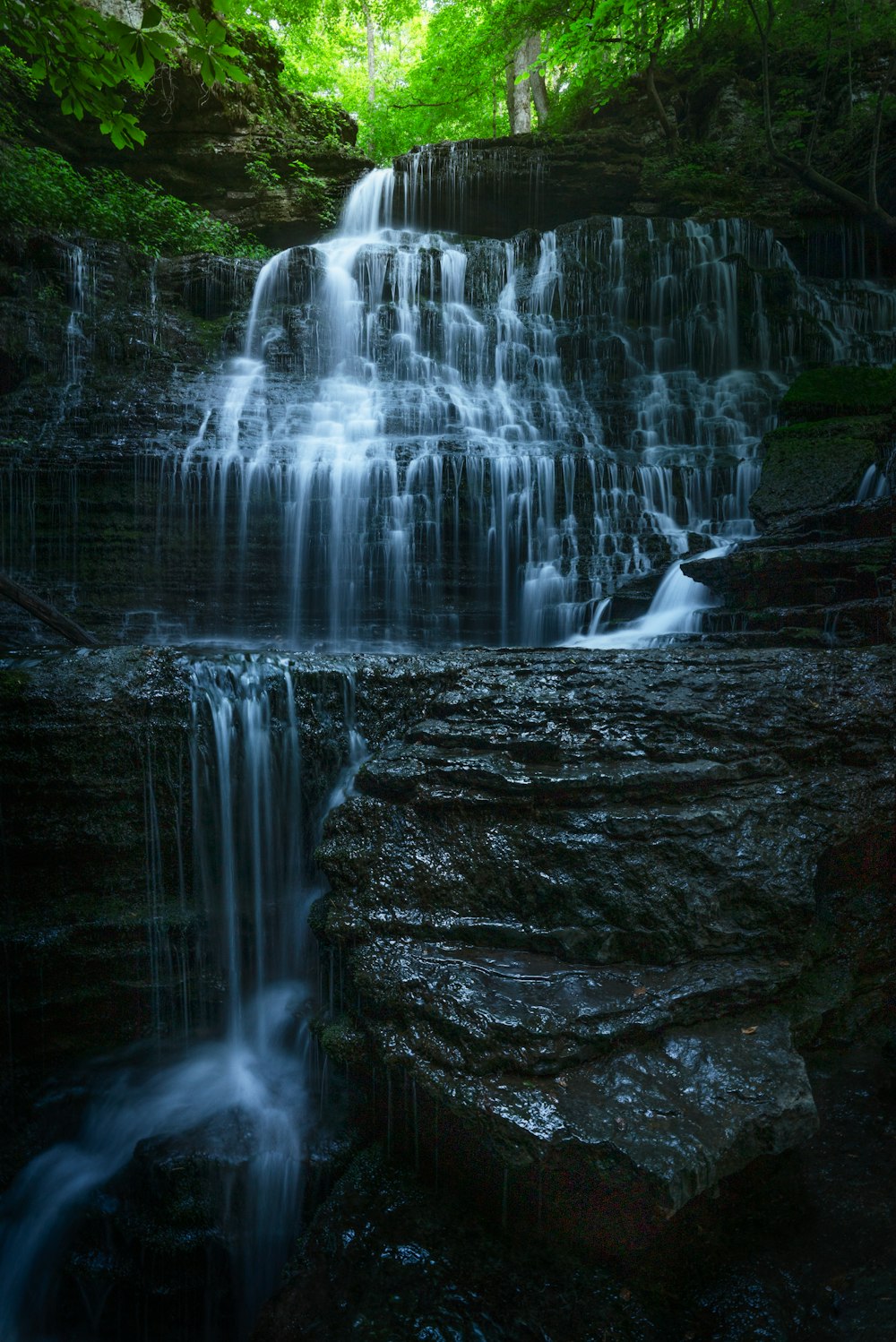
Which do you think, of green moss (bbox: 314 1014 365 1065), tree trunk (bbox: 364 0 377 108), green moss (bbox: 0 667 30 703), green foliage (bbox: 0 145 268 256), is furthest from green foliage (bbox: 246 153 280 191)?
green moss (bbox: 314 1014 365 1065)

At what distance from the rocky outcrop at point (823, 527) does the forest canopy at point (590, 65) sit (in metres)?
4.48

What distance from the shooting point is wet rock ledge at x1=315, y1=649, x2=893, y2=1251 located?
277 centimetres

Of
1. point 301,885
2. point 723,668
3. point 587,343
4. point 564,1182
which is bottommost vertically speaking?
point 564,1182

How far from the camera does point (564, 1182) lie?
8.84 ft

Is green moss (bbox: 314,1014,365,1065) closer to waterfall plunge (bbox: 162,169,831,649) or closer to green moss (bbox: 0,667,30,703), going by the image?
green moss (bbox: 0,667,30,703)

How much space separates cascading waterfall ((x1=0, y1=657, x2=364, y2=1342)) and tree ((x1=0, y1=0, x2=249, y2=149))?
145 inches

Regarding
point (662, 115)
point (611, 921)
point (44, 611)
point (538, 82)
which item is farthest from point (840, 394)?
point (538, 82)

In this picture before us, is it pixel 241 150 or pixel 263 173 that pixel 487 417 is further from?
pixel 241 150

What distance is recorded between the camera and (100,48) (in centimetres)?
477

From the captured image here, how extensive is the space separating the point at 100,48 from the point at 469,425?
19.8ft

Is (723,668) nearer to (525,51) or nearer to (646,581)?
(646,581)

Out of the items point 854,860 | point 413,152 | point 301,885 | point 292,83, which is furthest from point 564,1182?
point 292,83

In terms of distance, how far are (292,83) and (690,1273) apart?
21.3 meters

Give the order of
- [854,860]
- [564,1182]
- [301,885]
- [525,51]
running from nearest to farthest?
1. [564,1182]
2. [854,860]
3. [301,885]
4. [525,51]
